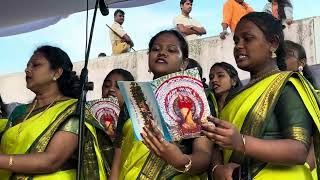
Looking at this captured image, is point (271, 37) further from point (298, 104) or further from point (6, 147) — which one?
point (6, 147)

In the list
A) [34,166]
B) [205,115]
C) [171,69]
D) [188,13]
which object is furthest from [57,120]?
[188,13]

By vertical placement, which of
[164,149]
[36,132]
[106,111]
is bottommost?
[106,111]

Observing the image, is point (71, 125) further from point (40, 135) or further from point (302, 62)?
point (302, 62)

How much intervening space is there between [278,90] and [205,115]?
1.08 ft

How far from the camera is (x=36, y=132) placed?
2877mm

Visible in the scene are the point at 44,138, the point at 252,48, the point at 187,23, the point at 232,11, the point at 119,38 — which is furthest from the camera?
the point at 119,38

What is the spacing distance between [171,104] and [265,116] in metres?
0.35

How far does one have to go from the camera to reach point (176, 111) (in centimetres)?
221

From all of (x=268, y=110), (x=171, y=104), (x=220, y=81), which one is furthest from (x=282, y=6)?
(x=171, y=104)

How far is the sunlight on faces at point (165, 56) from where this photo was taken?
8.98 feet

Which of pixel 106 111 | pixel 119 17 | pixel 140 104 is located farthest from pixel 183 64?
pixel 119 17

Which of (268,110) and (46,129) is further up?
(268,110)

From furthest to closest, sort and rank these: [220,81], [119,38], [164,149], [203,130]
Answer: [119,38], [220,81], [164,149], [203,130]

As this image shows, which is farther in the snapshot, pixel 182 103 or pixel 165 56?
pixel 165 56
